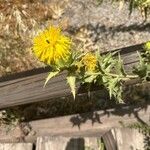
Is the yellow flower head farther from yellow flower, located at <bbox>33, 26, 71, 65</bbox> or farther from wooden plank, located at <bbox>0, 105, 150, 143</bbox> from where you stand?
wooden plank, located at <bbox>0, 105, 150, 143</bbox>

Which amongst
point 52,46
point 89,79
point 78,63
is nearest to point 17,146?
point 89,79

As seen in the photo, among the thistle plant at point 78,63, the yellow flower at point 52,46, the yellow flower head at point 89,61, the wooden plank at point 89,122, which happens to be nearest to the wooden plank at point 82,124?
the wooden plank at point 89,122

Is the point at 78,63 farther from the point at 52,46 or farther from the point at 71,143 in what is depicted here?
the point at 71,143

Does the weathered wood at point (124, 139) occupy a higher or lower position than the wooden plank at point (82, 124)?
lower

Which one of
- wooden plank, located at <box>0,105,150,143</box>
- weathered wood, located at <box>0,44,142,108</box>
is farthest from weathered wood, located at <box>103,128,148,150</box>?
weathered wood, located at <box>0,44,142,108</box>

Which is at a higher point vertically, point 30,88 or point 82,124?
point 30,88

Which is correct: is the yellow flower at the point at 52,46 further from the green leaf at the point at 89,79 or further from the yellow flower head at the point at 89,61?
the green leaf at the point at 89,79
